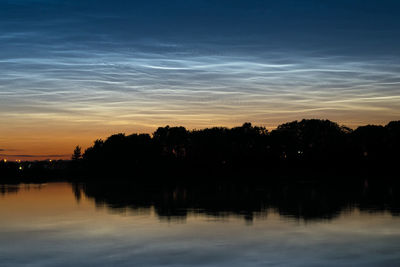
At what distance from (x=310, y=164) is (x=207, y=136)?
124 feet

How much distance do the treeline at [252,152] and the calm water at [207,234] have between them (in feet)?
266

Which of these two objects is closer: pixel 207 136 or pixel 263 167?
pixel 263 167

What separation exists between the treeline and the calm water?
266 ft

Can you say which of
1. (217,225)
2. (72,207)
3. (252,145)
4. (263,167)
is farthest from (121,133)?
(217,225)

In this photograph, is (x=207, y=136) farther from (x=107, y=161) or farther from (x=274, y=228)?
(x=274, y=228)

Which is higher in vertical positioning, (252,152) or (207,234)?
(252,152)

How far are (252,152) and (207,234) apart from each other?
125771mm

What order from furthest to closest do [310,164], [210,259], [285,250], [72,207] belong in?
[310,164] < [72,207] < [285,250] < [210,259]

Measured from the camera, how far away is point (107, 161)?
16250 centimetres

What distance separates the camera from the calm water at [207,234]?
23.3 m

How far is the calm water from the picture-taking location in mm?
23312

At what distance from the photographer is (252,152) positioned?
509ft

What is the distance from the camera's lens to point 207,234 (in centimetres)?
3031

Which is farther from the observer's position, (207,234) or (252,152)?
(252,152)
